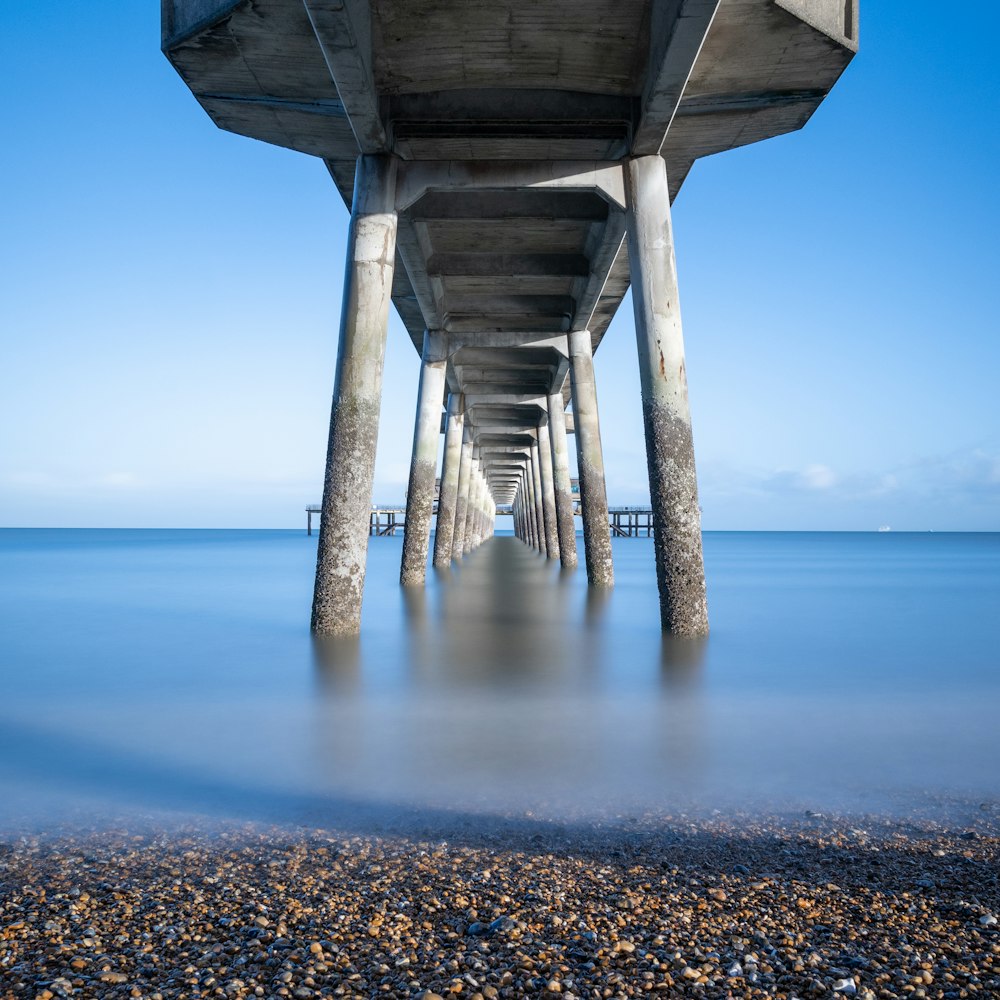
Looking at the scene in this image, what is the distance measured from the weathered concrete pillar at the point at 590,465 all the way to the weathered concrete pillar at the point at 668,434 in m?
6.36

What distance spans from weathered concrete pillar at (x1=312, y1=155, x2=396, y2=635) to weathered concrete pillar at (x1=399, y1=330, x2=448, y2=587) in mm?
7532

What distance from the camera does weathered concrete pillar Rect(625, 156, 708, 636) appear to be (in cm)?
756

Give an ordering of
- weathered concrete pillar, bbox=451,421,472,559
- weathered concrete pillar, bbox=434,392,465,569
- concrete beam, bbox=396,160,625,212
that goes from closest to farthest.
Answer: concrete beam, bbox=396,160,625,212
weathered concrete pillar, bbox=434,392,465,569
weathered concrete pillar, bbox=451,421,472,559

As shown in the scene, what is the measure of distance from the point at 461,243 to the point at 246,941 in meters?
11.3

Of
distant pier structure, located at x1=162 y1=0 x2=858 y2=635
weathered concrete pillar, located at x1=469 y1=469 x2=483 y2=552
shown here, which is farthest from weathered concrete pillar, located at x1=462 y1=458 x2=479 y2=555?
distant pier structure, located at x1=162 y1=0 x2=858 y2=635

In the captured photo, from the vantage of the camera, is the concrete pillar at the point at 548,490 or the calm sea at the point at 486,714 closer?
the calm sea at the point at 486,714

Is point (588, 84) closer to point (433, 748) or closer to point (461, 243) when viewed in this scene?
point (461, 243)

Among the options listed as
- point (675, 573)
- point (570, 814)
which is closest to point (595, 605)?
point (675, 573)

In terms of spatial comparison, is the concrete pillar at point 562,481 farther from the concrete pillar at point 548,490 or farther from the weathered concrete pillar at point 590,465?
the concrete pillar at point 548,490

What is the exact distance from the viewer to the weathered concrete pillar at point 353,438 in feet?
24.4

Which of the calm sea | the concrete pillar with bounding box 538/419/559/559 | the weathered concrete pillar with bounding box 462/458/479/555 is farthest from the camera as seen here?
the weathered concrete pillar with bounding box 462/458/479/555

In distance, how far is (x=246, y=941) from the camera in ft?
6.46

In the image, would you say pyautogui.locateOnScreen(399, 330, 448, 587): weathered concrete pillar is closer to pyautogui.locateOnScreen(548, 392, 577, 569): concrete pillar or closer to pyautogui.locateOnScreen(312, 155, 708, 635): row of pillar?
pyautogui.locateOnScreen(548, 392, 577, 569): concrete pillar

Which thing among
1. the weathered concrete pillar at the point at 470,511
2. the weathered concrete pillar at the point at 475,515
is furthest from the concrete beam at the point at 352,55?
the weathered concrete pillar at the point at 475,515
